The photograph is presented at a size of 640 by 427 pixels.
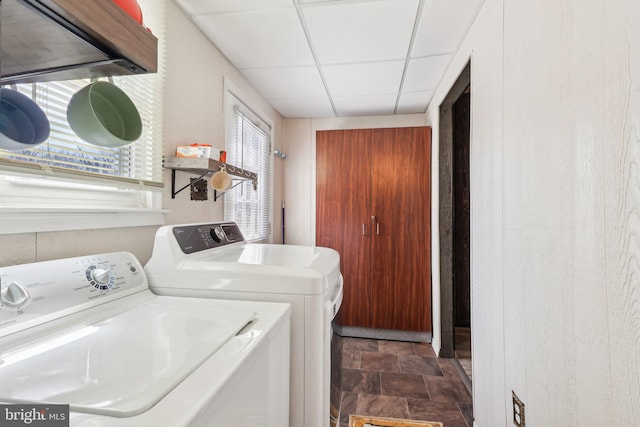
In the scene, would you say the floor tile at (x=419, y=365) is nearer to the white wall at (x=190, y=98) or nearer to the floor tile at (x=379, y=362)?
the floor tile at (x=379, y=362)

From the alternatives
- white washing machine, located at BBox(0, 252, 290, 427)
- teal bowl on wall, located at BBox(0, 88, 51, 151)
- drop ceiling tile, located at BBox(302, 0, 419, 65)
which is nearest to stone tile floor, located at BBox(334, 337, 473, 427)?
white washing machine, located at BBox(0, 252, 290, 427)

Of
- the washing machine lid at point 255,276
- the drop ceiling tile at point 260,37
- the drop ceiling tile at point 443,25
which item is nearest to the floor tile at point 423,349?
the washing machine lid at point 255,276

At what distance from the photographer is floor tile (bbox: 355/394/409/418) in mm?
1846

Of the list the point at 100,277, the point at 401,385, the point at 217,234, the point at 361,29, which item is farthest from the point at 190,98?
the point at 401,385

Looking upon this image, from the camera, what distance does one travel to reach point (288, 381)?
1019mm

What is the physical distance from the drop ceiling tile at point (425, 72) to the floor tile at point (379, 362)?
2309 millimetres

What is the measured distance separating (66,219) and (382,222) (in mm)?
2399

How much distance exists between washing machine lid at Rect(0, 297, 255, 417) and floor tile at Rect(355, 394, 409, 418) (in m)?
1.40

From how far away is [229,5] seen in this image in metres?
1.61

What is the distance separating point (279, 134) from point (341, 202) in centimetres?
115

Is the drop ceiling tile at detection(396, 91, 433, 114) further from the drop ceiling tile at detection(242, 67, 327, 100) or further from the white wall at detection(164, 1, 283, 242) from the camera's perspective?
the white wall at detection(164, 1, 283, 242)

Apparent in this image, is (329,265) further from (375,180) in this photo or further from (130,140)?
(375,180)

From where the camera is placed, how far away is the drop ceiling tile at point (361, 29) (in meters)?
1.62

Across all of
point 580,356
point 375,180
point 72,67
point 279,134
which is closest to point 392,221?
point 375,180
